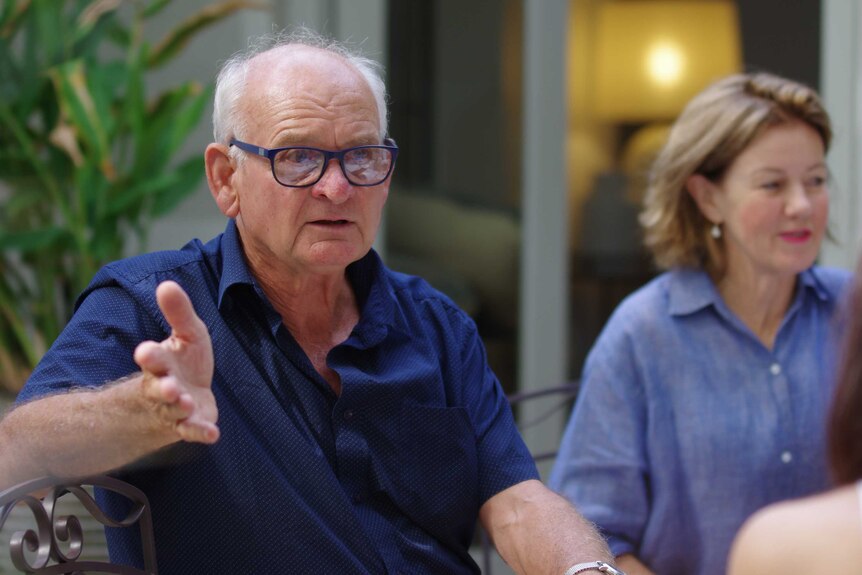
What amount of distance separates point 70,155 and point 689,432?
1818mm

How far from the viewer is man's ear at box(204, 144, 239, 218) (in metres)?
2.11

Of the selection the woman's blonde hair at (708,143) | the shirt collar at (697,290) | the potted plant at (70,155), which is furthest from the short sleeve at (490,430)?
the potted plant at (70,155)

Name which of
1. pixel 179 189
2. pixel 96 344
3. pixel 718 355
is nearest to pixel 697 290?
pixel 718 355

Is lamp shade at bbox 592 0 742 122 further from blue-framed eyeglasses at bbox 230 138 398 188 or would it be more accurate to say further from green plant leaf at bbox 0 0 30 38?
blue-framed eyeglasses at bbox 230 138 398 188

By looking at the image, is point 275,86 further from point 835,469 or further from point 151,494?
point 835,469

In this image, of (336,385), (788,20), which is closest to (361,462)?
(336,385)

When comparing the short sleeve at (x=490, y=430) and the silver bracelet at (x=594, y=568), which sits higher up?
the short sleeve at (x=490, y=430)

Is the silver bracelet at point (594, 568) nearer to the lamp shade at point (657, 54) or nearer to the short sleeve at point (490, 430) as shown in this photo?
the short sleeve at point (490, 430)

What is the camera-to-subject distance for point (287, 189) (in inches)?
78.9

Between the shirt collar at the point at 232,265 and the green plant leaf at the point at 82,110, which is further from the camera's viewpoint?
the green plant leaf at the point at 82,110

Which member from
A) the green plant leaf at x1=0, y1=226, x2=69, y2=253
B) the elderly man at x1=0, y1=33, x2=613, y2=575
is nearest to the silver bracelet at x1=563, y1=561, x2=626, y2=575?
the elderly man at x1=0, y1=33, x2=613, y2=575

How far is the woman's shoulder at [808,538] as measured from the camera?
1.15m

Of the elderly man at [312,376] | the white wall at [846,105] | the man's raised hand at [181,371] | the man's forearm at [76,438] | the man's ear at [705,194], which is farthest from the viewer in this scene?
the white wall at [846,105]

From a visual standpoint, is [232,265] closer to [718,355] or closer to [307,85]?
[307,85]
